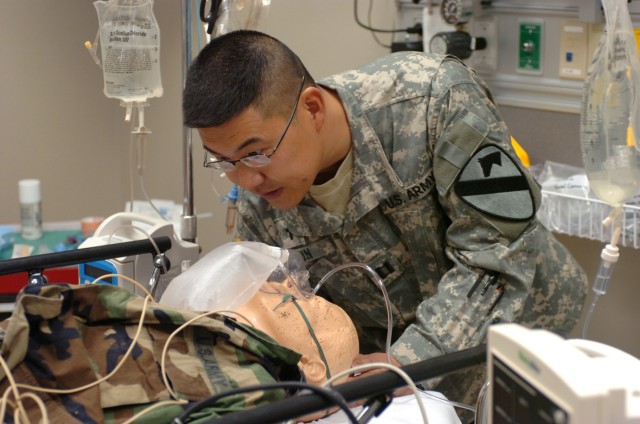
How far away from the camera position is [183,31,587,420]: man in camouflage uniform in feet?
5.81

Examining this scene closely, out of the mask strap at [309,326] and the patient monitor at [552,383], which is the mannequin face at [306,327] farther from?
the patient monitor at [552,383]

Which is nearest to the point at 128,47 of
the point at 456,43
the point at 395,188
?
the point at 395,188

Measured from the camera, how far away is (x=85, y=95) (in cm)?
406

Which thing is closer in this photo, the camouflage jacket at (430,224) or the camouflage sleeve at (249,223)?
the camouflage jacket at (430,224)

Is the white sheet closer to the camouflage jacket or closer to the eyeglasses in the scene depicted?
the camouflage jacket

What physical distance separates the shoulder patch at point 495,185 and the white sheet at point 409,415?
0.48 m

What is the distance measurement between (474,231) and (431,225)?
15 cm

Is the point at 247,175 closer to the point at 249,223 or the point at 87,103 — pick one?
the point at 249,223

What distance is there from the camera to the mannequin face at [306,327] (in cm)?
156

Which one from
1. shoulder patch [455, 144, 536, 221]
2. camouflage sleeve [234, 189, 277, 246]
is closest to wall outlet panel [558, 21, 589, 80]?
shoulder patch [455, 144, 536, 221]

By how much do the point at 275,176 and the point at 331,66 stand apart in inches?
72.8

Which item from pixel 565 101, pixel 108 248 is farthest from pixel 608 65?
pixel 108 248

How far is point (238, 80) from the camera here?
174 centimetres

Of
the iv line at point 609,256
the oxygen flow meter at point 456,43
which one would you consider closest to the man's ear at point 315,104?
the iv line at point 609,256
